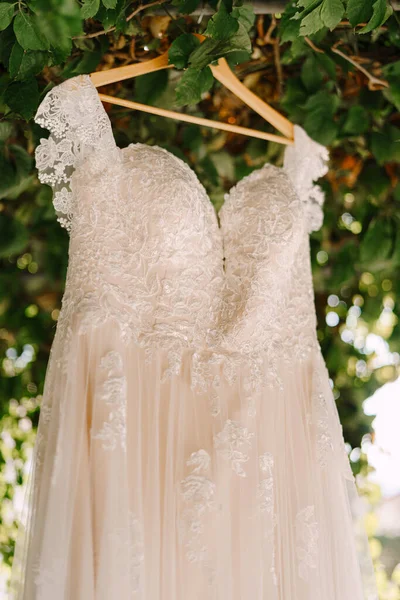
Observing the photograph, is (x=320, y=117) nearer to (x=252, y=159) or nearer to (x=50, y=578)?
(x=252, y=159)

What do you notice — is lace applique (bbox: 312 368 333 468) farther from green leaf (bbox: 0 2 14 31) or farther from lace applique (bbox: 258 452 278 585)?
green leaf (bbox: 0 2 14 31)

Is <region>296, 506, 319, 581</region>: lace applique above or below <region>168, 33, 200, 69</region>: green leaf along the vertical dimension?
below

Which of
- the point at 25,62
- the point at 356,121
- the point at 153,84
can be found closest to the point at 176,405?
the point at 25,62

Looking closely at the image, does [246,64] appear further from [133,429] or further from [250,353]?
[133,429]

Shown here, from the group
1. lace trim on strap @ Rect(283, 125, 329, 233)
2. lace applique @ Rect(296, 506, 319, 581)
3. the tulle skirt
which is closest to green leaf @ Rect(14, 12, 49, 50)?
the tulle skirt

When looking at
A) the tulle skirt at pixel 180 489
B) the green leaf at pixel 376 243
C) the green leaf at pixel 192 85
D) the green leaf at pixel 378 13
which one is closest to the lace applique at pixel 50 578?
the tulle skirt at pixel 180 489

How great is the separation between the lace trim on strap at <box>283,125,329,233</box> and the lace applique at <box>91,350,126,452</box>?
0.61m

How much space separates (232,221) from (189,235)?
0.15 m

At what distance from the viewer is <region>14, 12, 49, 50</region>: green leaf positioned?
955mm

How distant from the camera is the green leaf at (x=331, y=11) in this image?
103 cm


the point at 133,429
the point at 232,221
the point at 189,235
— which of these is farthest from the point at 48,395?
the point at 232,221

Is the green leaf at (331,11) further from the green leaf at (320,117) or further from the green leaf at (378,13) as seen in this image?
the green leaf at (320,117)

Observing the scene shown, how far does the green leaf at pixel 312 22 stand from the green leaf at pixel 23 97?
1.52 feet

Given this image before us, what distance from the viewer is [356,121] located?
1.61 metres
